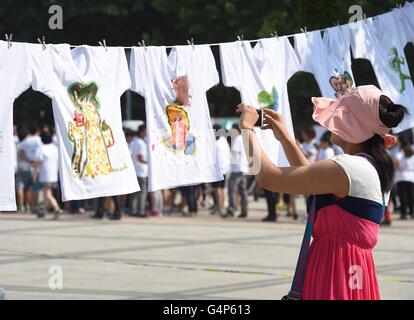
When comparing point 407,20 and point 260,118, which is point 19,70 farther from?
point 407,20

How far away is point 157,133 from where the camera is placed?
762cm

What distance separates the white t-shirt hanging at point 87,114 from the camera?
23.2ft

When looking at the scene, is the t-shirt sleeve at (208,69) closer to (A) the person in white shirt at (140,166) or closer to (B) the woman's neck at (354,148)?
(B) the woman's neck at (354,148)

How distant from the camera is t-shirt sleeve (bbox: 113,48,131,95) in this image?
Result: 24.2 feet

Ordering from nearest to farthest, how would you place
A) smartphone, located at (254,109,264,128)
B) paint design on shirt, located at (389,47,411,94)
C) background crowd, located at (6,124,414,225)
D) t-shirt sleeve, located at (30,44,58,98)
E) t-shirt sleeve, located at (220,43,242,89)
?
smartphone, located at (254,109,264,128) → t-shirt sleeve, located at (30,44,58,98) → t-shirt sleeve, located at (220,43,242,89) → paint design on shirt, located at (389,47,411,94) → background crowd, located at (6,124,414,225)

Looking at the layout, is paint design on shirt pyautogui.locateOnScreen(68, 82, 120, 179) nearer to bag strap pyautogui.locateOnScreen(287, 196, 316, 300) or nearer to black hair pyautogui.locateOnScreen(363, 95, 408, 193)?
bag strap pyautogui.locateOnScreen(287, 196, 316, 300)

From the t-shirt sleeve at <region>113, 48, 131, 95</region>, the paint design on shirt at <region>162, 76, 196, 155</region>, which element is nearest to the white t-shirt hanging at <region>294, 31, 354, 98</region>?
the paint design on shirt at <region>162, 76, 196, 155</region>

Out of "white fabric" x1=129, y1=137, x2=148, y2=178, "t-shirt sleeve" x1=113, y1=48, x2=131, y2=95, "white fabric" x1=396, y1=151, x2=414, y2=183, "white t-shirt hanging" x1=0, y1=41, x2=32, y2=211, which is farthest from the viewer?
"white fabric" x1=396, y1=151, x2=414, y2=183

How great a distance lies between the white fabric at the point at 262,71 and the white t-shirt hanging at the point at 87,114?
1.01 metres

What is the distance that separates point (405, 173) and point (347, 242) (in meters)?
14.3

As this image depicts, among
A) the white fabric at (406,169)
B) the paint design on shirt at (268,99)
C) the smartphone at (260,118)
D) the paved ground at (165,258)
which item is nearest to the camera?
the smartphone at (260,118)

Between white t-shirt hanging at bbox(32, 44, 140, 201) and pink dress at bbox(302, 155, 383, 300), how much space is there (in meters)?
3.17

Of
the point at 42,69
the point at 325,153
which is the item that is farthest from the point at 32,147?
the point at 42,69

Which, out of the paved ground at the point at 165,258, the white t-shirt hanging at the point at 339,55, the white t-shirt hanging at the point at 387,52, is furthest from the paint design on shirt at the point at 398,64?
the paved ground at the point at 165,258
